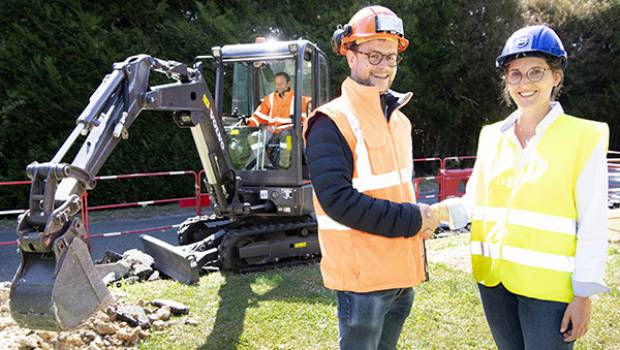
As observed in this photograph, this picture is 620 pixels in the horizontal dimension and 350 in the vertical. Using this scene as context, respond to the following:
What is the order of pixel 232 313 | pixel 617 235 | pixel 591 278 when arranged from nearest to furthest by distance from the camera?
pixel 591 278 < pixel 232 313 < pixel 617 235

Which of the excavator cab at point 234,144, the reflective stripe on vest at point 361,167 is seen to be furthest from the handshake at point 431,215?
the excavator cab at point 234,144

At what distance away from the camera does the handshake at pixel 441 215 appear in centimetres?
Answer: 212

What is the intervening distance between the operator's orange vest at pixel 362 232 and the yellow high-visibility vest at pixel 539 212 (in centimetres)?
39

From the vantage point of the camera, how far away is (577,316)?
1.99m

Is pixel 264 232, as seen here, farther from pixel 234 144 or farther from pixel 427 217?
pixel 427 217

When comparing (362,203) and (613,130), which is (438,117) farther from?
(362,203)

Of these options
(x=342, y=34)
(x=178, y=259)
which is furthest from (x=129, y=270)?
(x=342, y=34)

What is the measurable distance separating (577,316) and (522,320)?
0.23 metres

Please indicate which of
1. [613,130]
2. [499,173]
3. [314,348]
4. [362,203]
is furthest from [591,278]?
[613,130]

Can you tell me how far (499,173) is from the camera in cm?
228

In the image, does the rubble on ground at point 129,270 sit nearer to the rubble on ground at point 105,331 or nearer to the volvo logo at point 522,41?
the rubble on ground at point 105,331

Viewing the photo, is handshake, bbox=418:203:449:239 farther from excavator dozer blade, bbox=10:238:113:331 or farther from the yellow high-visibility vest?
excavator dozer blade, bbox=10:238:113:331

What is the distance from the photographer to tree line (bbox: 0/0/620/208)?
11.4 meters

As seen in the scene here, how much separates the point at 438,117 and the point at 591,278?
17.7 metres
